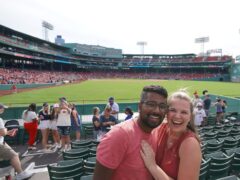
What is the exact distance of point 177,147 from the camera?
6.74ft

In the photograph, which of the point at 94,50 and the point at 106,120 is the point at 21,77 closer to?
the point at 106,120

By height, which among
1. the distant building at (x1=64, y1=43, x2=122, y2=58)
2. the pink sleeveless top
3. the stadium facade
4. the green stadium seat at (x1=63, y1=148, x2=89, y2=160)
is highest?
the distant building at (x1=64, y1=43, x2=122, y2=58)

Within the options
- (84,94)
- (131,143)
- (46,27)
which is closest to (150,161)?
(131,143)

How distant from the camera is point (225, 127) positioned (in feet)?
33.1

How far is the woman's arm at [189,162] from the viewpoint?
1900 mm

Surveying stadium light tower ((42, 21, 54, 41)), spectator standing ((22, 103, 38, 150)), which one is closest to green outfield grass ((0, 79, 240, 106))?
spectator standing ((22, 103, 38, 150))

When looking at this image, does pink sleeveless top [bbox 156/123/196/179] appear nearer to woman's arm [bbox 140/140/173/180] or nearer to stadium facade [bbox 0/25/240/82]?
woman's arm [bbox 140/140/173/180]

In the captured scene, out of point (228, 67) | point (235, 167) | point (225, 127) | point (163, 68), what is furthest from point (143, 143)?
point (163, 68)

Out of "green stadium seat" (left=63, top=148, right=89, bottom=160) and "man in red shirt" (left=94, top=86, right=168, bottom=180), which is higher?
"man in red shirt" (left=94, top=86, right=168, bottom=180)

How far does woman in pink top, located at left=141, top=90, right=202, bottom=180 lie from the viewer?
6.24 ft

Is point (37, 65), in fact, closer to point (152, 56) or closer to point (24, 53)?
point (24, 53)

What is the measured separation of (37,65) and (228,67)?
66085 millimetres

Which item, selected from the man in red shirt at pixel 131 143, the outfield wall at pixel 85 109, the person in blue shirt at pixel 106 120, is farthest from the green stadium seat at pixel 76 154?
the outfield wall at pixel 85 109

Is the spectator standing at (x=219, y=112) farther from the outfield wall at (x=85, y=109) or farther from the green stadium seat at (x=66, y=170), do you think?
the green stadium seat at (x=66, y=170)
